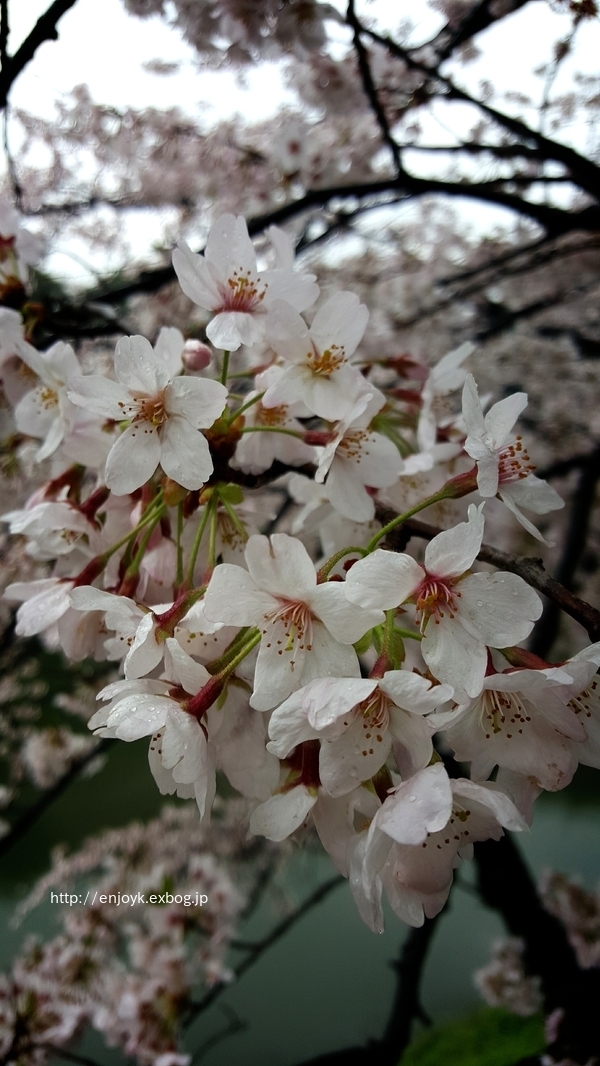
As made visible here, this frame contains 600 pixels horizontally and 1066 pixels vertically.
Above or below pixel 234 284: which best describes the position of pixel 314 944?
below

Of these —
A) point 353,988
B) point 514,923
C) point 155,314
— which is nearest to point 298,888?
point 353,988

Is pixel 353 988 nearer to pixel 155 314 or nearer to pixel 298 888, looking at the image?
pixel 298 888

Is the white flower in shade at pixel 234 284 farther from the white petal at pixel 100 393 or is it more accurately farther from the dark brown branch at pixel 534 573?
the dark brown branch at pixel 534 573

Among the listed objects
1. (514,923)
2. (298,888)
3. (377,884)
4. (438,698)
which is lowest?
(298,888)

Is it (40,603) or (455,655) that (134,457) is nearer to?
(40,603)

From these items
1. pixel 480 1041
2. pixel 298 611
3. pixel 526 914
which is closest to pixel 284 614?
pixel 298 611

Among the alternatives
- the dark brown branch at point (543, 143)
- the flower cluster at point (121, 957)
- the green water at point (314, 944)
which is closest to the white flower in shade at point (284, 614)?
the dark brown branch at point (543, 143)

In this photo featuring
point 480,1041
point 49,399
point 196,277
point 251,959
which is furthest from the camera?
point 251,959
